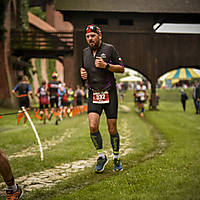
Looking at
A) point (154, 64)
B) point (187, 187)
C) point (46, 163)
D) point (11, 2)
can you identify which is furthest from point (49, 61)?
point (187, 187)

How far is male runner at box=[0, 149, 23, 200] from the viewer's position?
133 inches

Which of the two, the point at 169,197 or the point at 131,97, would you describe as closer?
the point at 169,197

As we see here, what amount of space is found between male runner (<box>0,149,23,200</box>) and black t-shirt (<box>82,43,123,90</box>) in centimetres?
181

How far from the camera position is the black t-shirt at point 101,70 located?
448 cm

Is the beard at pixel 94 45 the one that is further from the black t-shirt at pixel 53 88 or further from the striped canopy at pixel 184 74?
the black t-shirt at pixel 53 88

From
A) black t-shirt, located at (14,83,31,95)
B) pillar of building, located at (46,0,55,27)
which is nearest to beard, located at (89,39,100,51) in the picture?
black t-shirt, located at (14,83,31,95)

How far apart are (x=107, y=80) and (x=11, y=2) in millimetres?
23826

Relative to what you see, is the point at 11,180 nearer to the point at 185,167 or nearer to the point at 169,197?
the point at 169,197

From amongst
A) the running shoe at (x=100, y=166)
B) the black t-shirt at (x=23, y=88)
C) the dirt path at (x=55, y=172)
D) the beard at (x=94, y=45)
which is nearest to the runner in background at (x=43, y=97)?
the black t-shirt at (x=23, y=88)

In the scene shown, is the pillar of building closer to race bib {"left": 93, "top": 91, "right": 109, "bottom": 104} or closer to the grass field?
the grass field

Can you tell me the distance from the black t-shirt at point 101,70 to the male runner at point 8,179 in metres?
1.81

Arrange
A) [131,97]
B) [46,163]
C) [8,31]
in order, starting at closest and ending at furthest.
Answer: [46,163], [8,31], [131,97]

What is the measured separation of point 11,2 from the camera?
2527cm

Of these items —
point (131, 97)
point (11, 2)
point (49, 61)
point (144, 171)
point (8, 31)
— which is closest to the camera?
point (144, 171)
